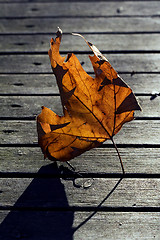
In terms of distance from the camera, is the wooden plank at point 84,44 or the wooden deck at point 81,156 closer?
the wooden deck at point 81,156

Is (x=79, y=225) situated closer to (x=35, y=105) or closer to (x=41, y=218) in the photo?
(x=41, y=218)

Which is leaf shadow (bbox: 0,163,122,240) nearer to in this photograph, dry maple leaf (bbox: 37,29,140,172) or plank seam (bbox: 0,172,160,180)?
plank seam (bbox: 0,172,160,180)

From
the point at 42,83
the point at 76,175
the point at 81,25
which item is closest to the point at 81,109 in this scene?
the point at 76,175

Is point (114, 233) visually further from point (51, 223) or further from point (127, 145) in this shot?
point (127, 145)

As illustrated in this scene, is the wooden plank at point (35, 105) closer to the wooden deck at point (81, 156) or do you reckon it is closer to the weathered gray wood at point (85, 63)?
the wooden deck at point (81, 156)

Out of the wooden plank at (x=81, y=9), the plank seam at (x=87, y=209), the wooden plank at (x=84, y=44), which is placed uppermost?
the wooden plank at (x=81, y=9)

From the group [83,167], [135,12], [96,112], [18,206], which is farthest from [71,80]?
[135,12]

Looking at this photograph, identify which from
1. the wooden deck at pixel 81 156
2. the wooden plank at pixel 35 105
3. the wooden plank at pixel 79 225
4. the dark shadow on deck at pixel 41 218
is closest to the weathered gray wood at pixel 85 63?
the wooden deck at pixel 81 156
